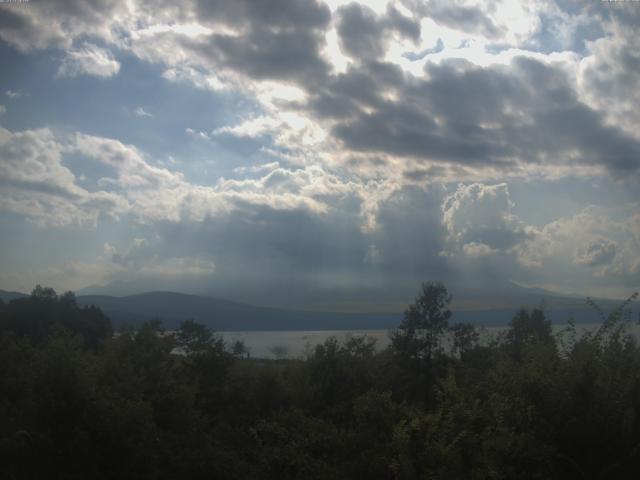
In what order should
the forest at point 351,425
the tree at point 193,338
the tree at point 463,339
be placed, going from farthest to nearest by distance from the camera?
the tree at point 463,339 → the tree at point 193,338 → the forest at point 351,425

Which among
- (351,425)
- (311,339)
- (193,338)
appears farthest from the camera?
(311,339)

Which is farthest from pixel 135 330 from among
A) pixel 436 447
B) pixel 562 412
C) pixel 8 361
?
pixel 562 412

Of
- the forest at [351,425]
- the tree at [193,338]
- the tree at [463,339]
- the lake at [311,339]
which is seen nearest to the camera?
the forest at [351,425]

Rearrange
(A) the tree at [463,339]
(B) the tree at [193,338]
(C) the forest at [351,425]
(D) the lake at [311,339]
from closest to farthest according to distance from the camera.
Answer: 1. (C) the forest at [351,425]
2. (B) the tree at [193,338]
3. (D) the lake at [311,339]
4. (A) the tree at [463,339]

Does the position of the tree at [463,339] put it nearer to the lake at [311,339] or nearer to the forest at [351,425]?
the lake at [311,339]

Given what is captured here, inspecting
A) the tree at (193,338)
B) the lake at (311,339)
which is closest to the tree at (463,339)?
the lake at (311,339)

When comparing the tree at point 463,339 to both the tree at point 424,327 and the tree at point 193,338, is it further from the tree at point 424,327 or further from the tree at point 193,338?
the tree at point 193,338

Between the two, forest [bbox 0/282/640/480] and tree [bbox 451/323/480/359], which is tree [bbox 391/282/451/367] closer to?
tree [bbox 451/323/480/359]

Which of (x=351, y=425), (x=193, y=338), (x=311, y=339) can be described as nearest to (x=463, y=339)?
(x=193, y=338)

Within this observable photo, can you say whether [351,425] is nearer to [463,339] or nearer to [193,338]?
[193,338]

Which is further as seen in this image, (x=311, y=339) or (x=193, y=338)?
(x=311, y=339)

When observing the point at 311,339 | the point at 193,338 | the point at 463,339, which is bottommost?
the point at 311,339

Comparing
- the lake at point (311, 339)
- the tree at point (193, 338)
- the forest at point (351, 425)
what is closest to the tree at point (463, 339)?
the lake at point (311, 339)

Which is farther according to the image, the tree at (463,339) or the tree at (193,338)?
the tree at (463,339)
